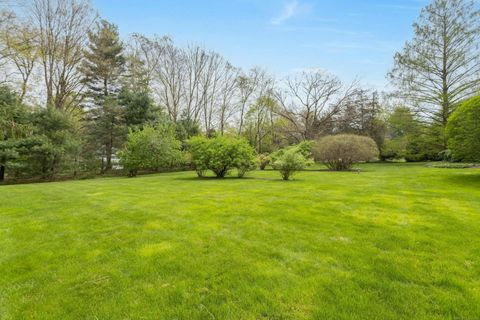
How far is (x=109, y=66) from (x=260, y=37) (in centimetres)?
1286

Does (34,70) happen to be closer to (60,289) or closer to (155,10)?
(155,10)

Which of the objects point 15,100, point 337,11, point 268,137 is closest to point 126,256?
point 337,11

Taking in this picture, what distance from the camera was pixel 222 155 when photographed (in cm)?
1137

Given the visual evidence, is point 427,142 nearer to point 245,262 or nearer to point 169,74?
point 245,262

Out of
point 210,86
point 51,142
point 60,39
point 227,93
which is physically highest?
point 60,39

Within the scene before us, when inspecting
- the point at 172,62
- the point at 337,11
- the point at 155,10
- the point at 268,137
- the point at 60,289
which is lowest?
the point at 60,289

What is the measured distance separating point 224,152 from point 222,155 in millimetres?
176

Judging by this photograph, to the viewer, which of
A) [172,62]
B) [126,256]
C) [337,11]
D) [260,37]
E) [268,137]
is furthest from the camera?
[268,137]

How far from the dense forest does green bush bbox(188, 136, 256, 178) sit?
44.2 inches

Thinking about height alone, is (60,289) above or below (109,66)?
below

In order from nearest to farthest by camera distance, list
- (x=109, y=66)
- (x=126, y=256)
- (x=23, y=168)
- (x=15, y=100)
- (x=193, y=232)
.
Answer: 1. (x=126, y=256)
2. (x=193, y=232)
3. (x=15, y=100)
4. (x=23, y=168)
5. (x=109, y=66)

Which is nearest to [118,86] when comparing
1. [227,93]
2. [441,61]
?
[227,93]

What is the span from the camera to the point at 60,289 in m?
2.37

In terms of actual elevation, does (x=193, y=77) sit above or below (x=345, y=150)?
above
